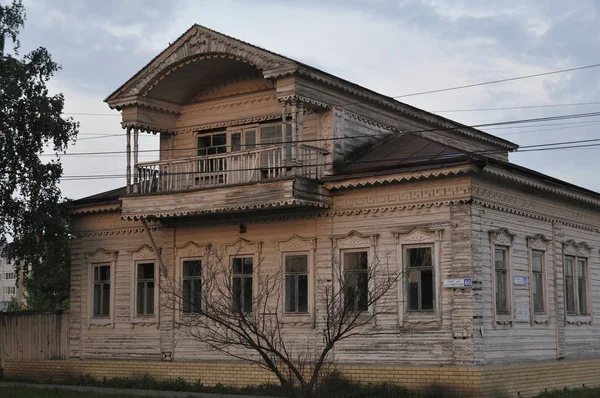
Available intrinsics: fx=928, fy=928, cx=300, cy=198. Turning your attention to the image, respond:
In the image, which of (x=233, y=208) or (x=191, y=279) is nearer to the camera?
(x=233, y=208)

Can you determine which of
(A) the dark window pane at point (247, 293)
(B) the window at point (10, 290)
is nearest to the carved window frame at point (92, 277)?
(A) the dark window pane at point (247, 293)

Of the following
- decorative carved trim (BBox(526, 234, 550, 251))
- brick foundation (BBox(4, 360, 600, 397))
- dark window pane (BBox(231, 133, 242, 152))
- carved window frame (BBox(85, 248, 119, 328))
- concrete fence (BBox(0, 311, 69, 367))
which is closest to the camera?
brick foundation (BBox(4, 360, 600, 397))

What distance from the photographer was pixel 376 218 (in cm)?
2197

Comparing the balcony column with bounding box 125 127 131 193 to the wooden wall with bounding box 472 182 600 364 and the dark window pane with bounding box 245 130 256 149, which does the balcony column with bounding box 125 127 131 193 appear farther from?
the wooden wall with bounding box 472 182 600 364

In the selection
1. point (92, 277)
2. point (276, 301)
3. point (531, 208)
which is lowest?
point (276, 301)

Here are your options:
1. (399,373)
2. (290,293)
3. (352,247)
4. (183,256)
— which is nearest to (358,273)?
(352,247)

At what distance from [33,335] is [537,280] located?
1503 cm

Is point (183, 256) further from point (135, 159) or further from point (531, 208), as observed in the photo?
point (531, 208)

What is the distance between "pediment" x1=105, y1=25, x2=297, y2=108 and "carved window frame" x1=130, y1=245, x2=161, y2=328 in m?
4.19

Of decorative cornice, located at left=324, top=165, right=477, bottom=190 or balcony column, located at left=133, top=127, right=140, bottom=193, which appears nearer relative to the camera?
decorative cornice, located at left=324, top=165, right=477, bottom=190

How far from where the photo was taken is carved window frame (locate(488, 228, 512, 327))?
21.0 meters

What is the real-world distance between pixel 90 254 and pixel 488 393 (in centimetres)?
1318

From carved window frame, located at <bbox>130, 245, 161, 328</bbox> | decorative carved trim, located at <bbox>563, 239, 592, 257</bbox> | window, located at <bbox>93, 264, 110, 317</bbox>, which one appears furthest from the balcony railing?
decorative carved trim, located at <bbox>563, 239, 592, 257</bbox>

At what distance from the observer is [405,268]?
21.4 meters
